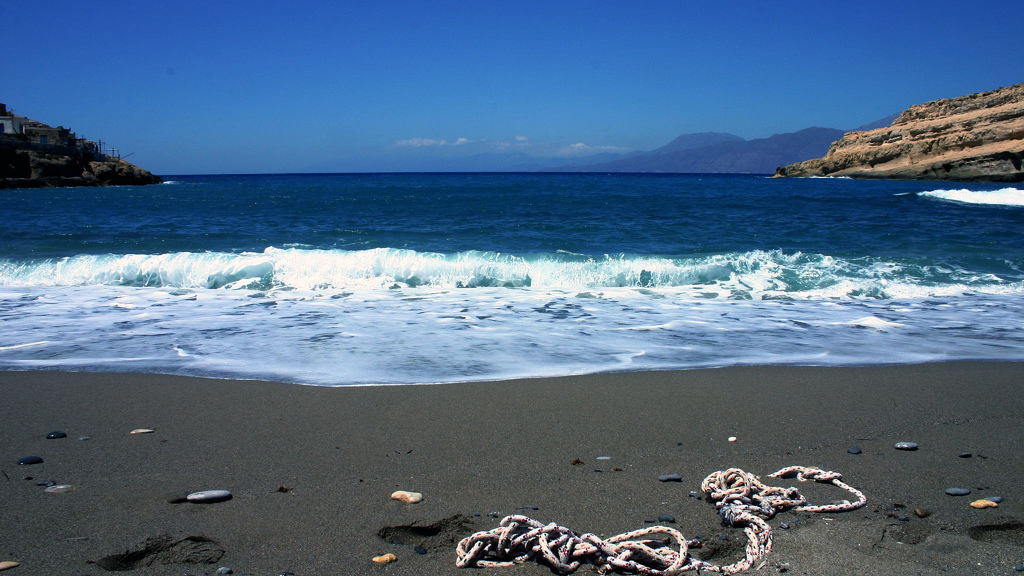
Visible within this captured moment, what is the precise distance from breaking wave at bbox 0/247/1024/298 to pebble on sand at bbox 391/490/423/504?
6973 millimetres

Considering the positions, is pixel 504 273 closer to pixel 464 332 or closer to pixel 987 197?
pixel 464 332

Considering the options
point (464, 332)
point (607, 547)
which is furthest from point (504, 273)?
point (607, 547)

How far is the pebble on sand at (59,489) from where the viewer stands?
2.91m

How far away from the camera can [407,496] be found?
9.46 feet

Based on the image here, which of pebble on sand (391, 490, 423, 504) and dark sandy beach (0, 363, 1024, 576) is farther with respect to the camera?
pebble on sand (391, 490, 423, 504)

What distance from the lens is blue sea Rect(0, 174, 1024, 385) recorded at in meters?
5.55

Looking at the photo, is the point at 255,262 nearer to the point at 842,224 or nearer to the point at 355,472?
the point at 355,472

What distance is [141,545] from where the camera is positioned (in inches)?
97.3

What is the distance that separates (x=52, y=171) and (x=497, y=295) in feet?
179

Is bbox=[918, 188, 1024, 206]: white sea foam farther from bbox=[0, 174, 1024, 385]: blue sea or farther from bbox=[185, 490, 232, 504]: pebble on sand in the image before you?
bbox=[185, 490, 232, 504]: pebble on sand

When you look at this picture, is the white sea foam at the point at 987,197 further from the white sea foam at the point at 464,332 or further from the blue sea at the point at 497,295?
the white sea foam at the point at 464,332

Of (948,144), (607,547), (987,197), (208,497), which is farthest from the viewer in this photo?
(948,144)

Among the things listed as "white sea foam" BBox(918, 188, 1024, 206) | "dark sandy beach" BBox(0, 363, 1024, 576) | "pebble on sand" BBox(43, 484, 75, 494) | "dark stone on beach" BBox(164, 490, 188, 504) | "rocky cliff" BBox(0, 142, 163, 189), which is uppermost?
"rocky cliff" BBox(0, 142, 163, 189)

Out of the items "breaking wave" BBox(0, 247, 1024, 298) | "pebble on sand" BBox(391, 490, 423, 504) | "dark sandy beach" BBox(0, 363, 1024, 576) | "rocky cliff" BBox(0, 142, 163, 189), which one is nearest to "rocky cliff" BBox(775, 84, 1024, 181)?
"breaking wave" BBox(0, 247, 1024, 298)
